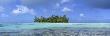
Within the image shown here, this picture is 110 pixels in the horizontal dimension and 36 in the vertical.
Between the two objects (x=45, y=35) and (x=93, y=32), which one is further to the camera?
(x=93, y=32)

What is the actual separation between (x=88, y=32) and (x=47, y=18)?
7618 mm

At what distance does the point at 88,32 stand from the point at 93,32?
0.58ft

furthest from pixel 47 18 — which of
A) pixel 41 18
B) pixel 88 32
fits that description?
pixel 88 32

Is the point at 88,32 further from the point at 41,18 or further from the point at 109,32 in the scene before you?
the point at 41,18

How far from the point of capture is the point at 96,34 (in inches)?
411

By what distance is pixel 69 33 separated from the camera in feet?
34.6

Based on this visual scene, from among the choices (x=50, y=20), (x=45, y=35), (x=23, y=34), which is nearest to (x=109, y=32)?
(x=45, y=35)

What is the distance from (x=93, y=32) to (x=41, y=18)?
7.86m

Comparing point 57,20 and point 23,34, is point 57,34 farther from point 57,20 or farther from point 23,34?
point 57,20

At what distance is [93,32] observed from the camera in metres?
10.8

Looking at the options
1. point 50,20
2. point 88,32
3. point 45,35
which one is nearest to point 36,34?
point 45,35

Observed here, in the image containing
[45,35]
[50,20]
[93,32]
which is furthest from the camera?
[50,20]

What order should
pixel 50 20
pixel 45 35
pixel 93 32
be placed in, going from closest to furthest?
pixel 45 35
pixel 93 32
pixel 50 20

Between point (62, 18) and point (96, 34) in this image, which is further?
point (62, 18)
